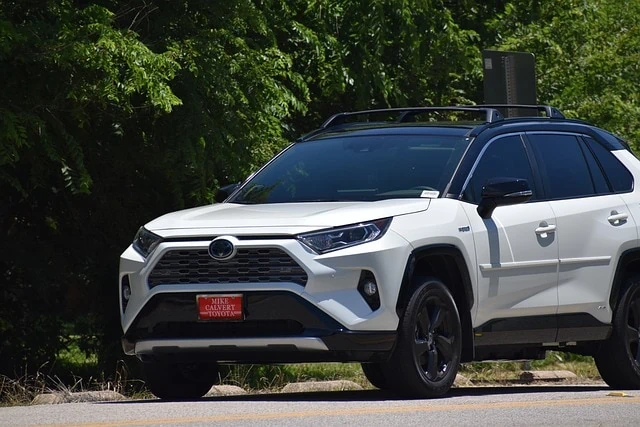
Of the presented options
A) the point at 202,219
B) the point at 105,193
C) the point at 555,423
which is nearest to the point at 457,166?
the point at 202,219

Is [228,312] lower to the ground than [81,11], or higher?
lower

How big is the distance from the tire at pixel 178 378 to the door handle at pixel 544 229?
7.80ft

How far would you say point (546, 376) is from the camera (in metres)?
15.7

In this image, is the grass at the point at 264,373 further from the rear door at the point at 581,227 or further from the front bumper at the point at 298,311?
the front bumper at the point at 298,311

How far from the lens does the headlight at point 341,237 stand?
30.1 feet

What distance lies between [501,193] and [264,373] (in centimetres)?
742

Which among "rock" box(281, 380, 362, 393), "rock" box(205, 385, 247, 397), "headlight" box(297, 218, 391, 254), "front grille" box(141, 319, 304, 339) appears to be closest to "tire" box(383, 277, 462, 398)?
"headlight" box(297, 218, 391, 254)

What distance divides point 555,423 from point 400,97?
1085 centimetres

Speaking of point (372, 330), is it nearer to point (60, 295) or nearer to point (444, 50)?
point (60, 295)

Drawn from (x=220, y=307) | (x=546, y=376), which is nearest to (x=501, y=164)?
(x=220, y=307)

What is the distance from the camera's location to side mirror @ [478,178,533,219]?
10008mm

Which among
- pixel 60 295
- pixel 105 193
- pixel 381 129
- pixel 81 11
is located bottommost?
pixel 60 295

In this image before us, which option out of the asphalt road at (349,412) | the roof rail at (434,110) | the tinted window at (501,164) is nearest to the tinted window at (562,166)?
the tinted window at (501,164)

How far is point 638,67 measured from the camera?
2017 cm
